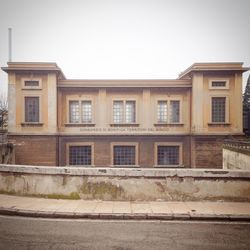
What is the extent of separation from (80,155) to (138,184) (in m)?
13.4

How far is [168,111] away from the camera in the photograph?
2070cm

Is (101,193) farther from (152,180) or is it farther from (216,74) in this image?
(216,74)

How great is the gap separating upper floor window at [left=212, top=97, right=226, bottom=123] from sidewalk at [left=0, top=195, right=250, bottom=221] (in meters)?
13.5

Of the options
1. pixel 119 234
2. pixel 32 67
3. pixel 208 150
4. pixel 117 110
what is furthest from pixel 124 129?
pixel 119 234

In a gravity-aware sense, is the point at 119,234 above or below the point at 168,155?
above

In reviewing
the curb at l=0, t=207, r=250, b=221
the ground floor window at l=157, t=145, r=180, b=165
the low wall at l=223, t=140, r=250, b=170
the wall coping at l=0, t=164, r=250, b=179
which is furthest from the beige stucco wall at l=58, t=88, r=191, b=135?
the curb at l=0, t=207, r=250, b=221

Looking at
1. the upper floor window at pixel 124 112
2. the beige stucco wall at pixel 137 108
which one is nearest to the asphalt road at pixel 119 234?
the beige stucco wall at pixel 137 108

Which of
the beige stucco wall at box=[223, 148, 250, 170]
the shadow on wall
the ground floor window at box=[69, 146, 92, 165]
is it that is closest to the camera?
the beige stucco wall at box=[223, 148, 250, 170]

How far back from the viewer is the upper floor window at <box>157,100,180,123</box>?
2075 cm

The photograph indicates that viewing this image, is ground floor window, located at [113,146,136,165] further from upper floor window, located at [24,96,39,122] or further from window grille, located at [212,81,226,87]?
window grille, located at [212,81,226,87]

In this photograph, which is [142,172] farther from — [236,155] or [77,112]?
[77,112]

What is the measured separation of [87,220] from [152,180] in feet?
8.59

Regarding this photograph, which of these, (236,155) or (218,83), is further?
(218,83)

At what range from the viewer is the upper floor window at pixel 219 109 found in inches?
792
